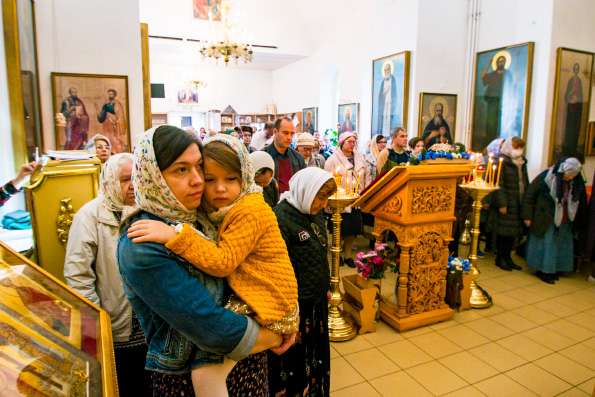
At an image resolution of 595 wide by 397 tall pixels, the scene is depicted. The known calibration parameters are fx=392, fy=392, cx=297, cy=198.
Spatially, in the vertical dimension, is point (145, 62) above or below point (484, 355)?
above

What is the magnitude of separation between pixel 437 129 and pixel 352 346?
5.68m

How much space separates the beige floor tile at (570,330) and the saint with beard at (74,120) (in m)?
5.89

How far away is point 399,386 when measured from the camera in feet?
9.50

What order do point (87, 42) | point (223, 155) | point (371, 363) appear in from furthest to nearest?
point (87, 42) < point (371, 363) < point (223, 155)

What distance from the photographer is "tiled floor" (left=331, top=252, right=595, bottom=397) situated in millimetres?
2887

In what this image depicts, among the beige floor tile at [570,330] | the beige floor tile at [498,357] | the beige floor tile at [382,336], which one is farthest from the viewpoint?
the beige floor tile at [570,330]

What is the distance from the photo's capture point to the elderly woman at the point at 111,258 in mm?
1798

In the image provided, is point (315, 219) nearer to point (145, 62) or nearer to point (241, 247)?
point (241, 247)

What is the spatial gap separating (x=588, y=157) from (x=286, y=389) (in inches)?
287

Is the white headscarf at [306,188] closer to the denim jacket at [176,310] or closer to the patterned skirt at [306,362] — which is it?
the patterned skirt at [306,362]

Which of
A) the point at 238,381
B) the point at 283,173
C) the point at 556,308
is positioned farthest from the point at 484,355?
the point at 238,381

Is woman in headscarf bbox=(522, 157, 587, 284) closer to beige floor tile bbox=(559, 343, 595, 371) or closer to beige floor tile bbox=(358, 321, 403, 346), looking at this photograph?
beige floor tile bbox=(559, 343, 595, 371)

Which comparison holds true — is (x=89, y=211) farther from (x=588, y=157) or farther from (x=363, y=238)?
(x=588, y=157)

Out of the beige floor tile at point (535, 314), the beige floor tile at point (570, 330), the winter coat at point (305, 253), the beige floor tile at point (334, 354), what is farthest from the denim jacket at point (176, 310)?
the beige floor tile at point (535, 314)
